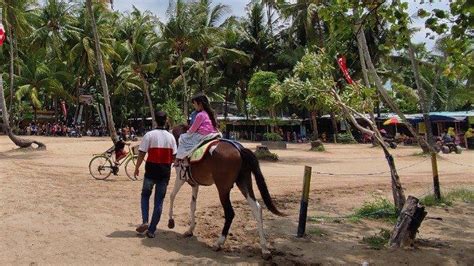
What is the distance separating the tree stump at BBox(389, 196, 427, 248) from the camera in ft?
20.0

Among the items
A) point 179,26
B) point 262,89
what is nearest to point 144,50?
point 179,26

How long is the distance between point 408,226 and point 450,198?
4280 mm

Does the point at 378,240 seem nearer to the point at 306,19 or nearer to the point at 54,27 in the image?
the point at 306,19

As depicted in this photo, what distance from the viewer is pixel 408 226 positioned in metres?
6.10

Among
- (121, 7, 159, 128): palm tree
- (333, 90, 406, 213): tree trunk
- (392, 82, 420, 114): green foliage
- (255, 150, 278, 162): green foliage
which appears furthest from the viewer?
(121, 7, 159, 128): palm tree

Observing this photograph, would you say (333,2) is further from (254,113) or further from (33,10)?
(254,113)

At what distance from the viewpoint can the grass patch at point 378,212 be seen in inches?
316

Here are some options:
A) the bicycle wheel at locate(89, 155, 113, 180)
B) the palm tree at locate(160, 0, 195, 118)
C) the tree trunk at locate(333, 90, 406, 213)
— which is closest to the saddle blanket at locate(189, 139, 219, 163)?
the tree trunk at locate(333, 90, 406, 213)

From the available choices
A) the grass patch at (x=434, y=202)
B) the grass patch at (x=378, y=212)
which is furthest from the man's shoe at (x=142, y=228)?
the grass patch at (x=434, y=202)

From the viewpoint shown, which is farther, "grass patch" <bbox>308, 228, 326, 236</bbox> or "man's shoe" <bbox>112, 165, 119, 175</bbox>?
"man's shoe" <bbox>112, 165, 119, 175</bbox>

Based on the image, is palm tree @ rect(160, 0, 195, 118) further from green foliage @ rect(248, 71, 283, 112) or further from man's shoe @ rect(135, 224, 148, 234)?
man's shoe @ rect(135, 224, 148, 234)

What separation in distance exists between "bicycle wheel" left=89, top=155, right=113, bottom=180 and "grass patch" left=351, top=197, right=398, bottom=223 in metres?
7.18

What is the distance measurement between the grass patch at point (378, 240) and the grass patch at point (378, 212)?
3.65 feet

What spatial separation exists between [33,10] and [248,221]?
3034cm
